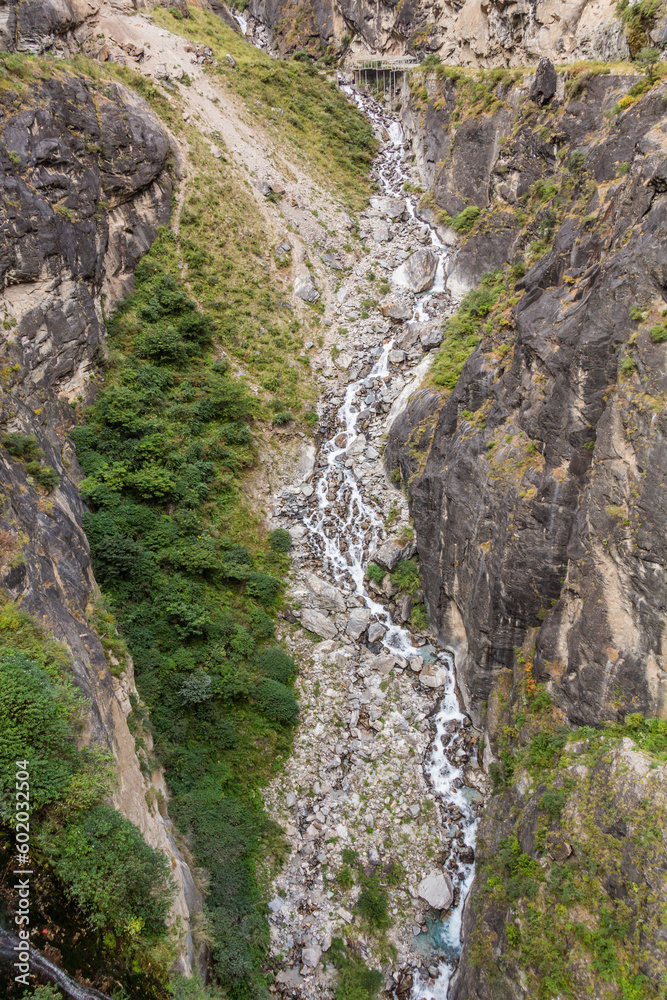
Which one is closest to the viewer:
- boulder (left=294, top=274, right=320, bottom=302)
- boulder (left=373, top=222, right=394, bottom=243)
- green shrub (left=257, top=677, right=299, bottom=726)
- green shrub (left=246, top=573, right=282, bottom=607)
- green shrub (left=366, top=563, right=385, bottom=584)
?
green shrub (left=257, top=677, right=299, bottom=726)

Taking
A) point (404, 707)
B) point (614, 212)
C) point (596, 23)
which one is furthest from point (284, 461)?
point (596, 23)

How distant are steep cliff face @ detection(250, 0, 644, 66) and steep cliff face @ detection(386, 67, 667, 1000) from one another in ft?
16.6

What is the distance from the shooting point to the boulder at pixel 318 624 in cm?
2258

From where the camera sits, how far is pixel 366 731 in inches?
784

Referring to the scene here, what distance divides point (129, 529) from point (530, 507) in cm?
1560

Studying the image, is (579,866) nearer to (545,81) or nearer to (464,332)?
(464,332)

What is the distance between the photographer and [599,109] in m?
22.6

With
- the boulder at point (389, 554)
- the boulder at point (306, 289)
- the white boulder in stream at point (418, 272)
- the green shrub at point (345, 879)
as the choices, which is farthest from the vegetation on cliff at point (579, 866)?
the boulder at point (306, 289)

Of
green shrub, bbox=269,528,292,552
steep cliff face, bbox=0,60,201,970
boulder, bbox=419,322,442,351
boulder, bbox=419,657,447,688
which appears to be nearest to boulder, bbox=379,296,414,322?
boulder, bbox=419,322,442,351

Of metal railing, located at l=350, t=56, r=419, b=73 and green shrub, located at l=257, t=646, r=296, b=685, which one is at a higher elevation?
metal railing, located at l=350, t=56, r=419, b=73

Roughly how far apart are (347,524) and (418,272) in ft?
62.9

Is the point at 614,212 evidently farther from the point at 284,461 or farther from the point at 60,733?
the point at 60,733

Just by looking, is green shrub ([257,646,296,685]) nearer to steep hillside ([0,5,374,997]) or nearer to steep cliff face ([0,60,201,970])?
steep hillside ([0,5,374,997])

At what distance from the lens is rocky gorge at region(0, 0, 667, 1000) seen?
13148 mm
